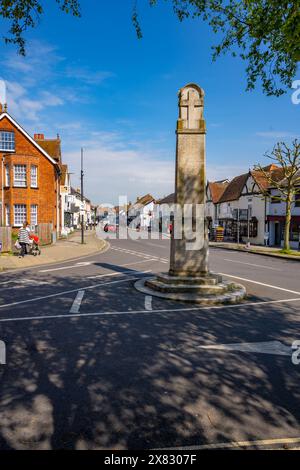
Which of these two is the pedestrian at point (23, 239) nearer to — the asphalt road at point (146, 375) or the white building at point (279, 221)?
the asphalt road at point (146, 375)

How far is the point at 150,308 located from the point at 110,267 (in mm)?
7456

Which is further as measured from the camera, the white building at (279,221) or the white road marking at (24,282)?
the white building at (279,221)

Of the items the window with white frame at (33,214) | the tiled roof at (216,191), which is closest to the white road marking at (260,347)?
the window with white frame at (33,214)

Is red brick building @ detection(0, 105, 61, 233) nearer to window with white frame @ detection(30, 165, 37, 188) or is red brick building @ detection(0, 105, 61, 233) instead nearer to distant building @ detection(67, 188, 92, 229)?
window with white frame @ detection(30, 165, 37, 188)

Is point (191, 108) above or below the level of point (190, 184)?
above

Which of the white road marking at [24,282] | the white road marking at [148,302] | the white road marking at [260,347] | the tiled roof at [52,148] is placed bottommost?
the white road marking at [260,347]

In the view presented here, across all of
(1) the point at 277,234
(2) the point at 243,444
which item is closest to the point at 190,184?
(2) the point at 243,444

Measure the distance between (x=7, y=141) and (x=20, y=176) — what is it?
355 centimetres

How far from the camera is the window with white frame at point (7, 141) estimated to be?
28495 millimetres

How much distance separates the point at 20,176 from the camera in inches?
1118

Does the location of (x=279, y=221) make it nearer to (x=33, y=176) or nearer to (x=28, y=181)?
(x=33, y=176)

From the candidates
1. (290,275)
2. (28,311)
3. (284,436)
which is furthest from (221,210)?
(284,436)

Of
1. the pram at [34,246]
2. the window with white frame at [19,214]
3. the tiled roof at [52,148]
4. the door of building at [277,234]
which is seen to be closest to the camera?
the pram at [34,246]
